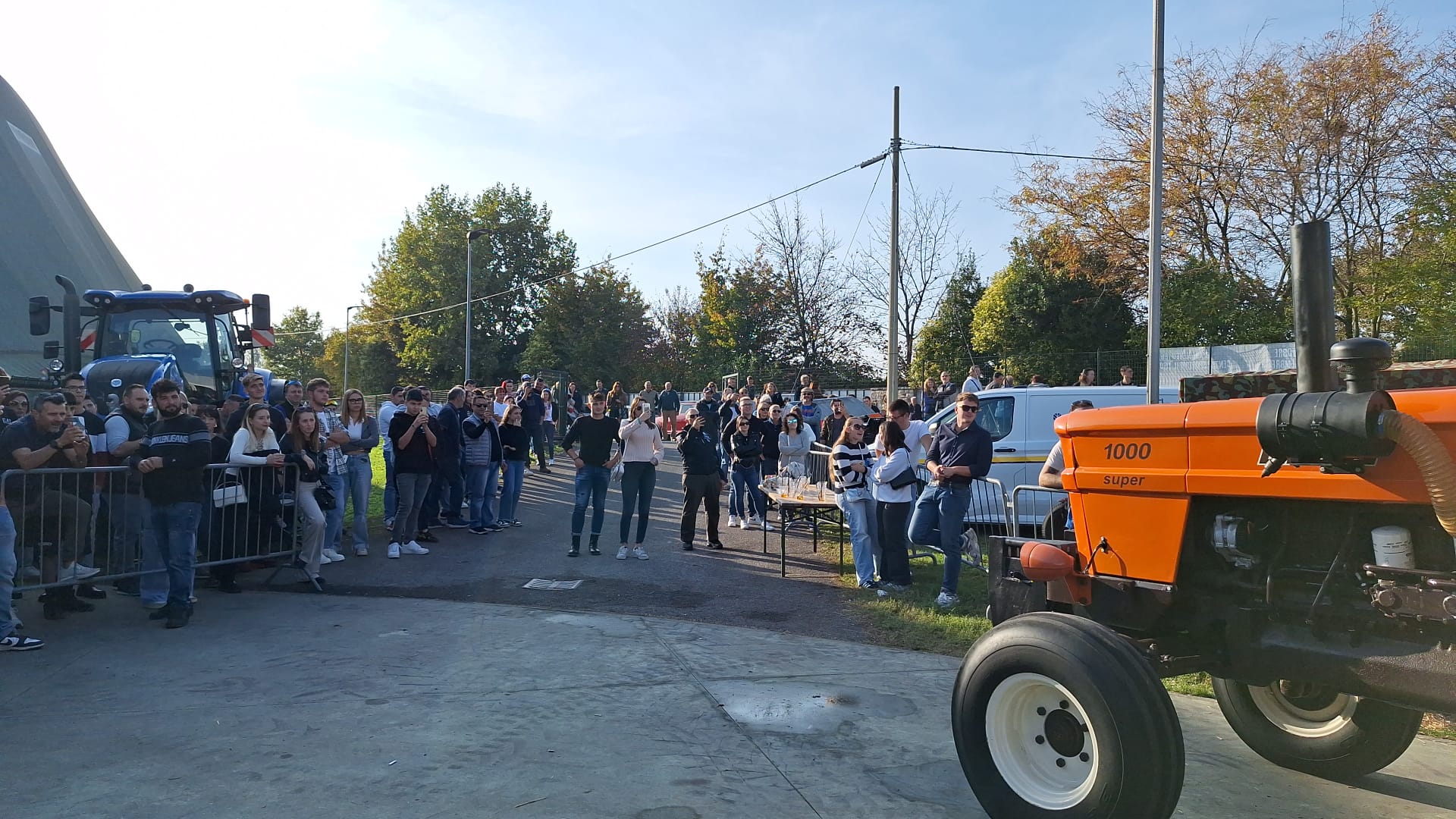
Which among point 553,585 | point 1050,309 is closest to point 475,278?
point 1050,309

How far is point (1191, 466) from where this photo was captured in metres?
3.65

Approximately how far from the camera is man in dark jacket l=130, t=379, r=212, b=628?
693 centimetres

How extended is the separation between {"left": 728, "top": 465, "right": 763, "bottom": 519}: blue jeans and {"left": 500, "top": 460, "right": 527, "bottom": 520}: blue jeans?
2.96 m

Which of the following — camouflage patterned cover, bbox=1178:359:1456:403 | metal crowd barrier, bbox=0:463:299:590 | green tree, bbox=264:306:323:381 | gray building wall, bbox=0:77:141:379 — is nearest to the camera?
camouflage patterned cover, bbox=1178:359:1456:403

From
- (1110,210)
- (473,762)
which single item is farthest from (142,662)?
(1110,210)

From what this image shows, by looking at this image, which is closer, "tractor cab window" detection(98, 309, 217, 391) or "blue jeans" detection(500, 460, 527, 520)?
"blue jeans" detection(500, 460, 527, 520)

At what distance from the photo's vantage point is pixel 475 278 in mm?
50781

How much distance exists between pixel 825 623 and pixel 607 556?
11.6 ft

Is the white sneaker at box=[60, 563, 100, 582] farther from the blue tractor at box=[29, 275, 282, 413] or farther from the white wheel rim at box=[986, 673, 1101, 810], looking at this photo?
the white wheel rim at box=[986, 673, 1101, 810]

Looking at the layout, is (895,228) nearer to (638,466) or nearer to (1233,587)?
(638,466)

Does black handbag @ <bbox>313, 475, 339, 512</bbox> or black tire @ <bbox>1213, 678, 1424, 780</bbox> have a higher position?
black handbag @ <bbox>313, 475, 339, 512</bbox>

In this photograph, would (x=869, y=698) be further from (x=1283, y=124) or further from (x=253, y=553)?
(x=1283, y=124)

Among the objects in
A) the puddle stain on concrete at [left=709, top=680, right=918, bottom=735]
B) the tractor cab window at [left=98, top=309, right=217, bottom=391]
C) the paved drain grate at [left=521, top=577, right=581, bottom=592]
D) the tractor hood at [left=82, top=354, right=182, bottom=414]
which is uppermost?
the tractor cab window at [left=98, top=309, right=217, bottom=391]

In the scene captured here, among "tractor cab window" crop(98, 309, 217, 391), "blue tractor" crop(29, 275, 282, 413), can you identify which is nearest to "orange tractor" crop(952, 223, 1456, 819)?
"blue tractor" crop(29, 275, 282, 413)
